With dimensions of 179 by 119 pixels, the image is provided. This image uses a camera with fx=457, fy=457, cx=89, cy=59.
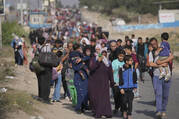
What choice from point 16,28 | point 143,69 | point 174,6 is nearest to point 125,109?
point 143,69

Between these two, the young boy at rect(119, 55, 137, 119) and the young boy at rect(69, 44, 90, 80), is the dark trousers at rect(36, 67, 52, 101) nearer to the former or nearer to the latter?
the young boy at rect(69, 44, 90, 80)

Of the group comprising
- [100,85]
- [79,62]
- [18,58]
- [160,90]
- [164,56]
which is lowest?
[160,90]

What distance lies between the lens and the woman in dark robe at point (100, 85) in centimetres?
962

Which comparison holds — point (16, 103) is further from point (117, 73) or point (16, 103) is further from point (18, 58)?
point (18, 58)

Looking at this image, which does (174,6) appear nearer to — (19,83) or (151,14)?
(151,14)

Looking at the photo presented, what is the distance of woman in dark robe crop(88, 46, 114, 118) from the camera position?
31.6 ft

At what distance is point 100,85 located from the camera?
9695mm

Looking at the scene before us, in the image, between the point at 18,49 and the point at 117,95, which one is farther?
the point at 18,49

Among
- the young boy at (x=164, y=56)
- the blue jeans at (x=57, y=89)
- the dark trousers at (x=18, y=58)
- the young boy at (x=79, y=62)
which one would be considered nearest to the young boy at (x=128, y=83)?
the young boy at (x=164, y=56)

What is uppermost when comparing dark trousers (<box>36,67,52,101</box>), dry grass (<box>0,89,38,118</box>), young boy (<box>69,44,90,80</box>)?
young boy (<box>69,44,90,80</box>)

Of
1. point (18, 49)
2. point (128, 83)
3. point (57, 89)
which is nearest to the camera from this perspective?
point (128, 83)

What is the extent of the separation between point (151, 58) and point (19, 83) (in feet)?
17.6

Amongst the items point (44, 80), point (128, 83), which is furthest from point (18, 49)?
point (128, 83)

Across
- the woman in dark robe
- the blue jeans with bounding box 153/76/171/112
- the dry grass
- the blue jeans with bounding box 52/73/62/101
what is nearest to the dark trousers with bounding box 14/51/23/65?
the blue jeans with bounding box 52/73/62/101
